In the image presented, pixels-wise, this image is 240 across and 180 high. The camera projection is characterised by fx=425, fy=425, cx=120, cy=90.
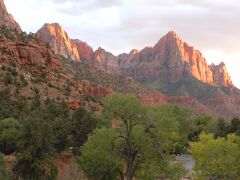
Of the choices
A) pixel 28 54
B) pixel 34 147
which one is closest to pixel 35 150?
pixel 34 147

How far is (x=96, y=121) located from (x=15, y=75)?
29.3 metres

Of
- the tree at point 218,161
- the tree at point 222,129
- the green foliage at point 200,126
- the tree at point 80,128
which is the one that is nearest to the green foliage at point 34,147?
the tree at point 80,128

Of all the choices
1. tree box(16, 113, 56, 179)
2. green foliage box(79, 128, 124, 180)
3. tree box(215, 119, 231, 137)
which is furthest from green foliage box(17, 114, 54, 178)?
tree box(215, 119, 231, 137)

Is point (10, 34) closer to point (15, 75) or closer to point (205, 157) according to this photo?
point (15, 75)

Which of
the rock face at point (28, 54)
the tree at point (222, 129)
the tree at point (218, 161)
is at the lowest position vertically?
the tree at point (218, 161)

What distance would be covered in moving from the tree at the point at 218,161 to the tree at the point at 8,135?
20989 millimetres

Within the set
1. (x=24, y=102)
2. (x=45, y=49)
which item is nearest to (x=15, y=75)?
(x=24, y=102)

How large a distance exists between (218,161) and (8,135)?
24548 millimetres

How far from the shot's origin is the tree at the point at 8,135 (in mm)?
47862

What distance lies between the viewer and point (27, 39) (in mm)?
93438

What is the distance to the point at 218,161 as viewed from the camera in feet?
114

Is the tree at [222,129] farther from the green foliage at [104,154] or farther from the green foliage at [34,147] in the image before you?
the green foliage at [104,154]

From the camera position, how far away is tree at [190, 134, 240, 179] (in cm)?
3453

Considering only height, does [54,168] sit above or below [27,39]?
below
